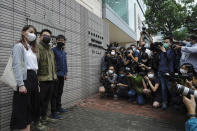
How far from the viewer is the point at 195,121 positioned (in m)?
1.14

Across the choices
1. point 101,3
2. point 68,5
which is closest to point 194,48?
point 68,5

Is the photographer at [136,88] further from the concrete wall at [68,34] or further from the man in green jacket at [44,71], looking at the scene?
the man in green jacket at [44,71]

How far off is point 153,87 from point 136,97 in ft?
2.43

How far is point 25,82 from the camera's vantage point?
204cm

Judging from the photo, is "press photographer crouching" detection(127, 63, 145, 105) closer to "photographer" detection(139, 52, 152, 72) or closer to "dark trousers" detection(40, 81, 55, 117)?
"photographer" detection(139, 52, 152, 72)

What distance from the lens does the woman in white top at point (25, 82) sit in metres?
1.87

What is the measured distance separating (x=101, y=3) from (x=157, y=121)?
6804 mm

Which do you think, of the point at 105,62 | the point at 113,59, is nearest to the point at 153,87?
the point at 113,59

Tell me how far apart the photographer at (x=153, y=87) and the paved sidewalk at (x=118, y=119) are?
0.38 m

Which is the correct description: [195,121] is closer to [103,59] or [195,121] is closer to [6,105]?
[6,105]

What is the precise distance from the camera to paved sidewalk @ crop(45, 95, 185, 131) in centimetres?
272

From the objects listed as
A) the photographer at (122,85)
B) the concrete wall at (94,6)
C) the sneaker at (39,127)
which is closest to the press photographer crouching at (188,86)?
the photographer at (122,85)

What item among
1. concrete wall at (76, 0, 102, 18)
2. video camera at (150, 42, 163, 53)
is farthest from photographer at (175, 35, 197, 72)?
concrete wall at (76, 0, 102, 18)

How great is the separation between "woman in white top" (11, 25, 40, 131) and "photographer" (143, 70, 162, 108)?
3.18 meters
